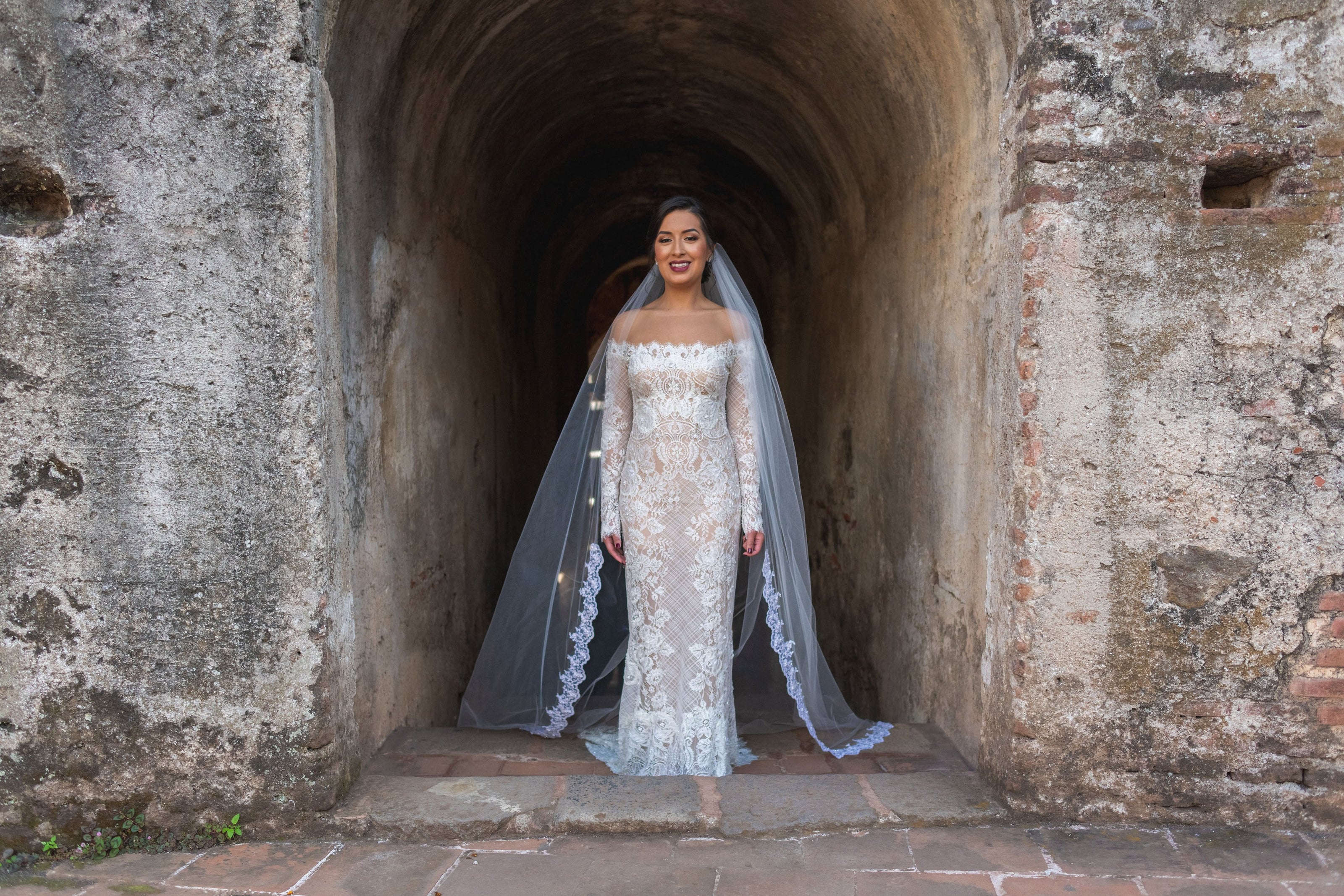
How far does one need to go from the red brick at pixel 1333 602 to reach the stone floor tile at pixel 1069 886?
3.53 feet

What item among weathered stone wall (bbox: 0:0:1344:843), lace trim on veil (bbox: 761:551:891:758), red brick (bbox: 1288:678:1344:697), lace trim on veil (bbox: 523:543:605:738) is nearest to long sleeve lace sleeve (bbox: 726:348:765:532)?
lace trim on veil (bbox: 761:551:891:758)

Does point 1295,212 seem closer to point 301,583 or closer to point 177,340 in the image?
point 301,583

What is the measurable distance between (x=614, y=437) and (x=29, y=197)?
209cm

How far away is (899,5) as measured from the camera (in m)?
3.30

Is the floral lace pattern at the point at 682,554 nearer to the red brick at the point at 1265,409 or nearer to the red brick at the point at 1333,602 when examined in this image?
the red brick at the point at 1265,409

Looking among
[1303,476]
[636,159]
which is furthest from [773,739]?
[636,159]

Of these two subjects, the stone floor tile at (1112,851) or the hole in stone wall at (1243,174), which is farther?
the hole in stone wall at (1243,174)

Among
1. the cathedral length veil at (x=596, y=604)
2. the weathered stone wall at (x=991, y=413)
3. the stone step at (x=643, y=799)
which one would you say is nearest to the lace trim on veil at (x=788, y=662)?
the cathedral length veil at (x=596, y=604)

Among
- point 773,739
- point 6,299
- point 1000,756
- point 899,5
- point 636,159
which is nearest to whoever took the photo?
point 6,299

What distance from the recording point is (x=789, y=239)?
679 centimetres

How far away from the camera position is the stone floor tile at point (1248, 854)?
7.95 ft

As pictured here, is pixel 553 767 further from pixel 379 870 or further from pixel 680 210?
pixel 680 210

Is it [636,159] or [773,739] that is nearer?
[773,739]

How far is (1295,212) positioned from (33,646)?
4.12 meters
